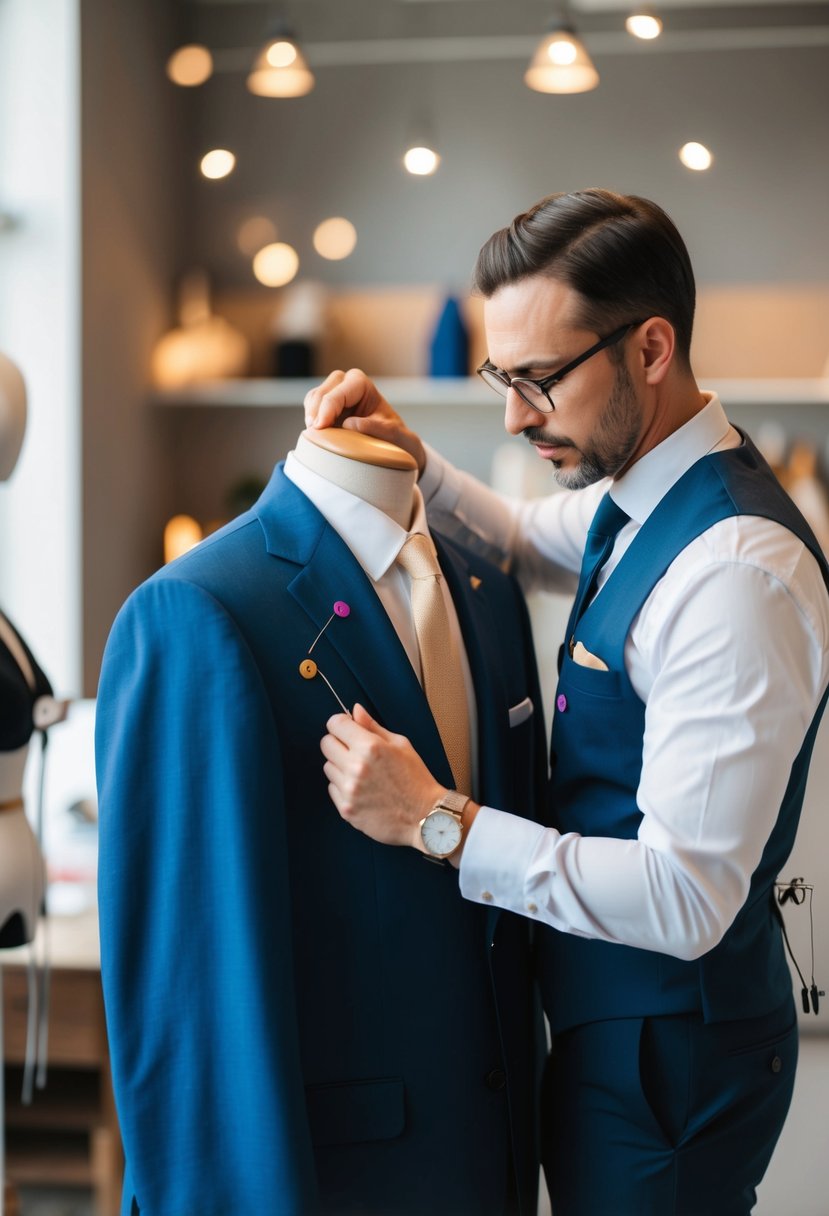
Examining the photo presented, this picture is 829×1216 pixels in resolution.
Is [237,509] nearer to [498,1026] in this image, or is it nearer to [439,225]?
[439,225]

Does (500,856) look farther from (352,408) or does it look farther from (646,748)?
(352,408)

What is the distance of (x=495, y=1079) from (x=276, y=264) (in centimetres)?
311

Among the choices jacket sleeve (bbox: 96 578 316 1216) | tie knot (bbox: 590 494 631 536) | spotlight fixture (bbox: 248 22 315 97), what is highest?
spotlight fixture (bbox: 248 22 315 97)

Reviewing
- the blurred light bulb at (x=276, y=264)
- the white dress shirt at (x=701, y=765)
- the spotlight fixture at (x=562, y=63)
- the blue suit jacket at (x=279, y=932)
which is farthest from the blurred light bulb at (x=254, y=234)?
the white dress shirt at (x=701, y=765)

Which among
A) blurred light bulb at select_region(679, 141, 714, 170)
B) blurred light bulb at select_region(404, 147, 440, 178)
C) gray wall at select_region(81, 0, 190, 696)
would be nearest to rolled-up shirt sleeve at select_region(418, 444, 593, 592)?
gray wall at select_region(81, 0, 190, 696)

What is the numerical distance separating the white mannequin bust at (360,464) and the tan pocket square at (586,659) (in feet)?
0.89

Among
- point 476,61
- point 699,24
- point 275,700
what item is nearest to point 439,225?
point 476,61

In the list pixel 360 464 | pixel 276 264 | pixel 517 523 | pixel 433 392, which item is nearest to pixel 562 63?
pixel 433 392

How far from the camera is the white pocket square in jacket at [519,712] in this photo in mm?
1437

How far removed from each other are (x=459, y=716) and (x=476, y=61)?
117 inches

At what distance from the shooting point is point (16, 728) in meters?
1.73

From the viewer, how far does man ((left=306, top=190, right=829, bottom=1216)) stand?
1.19 metres

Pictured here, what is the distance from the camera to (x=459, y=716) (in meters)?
1.36

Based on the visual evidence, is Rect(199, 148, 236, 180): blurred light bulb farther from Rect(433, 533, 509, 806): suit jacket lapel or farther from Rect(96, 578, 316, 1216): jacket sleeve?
Rect(96, 578, 316, 1216): jacket sleeve
